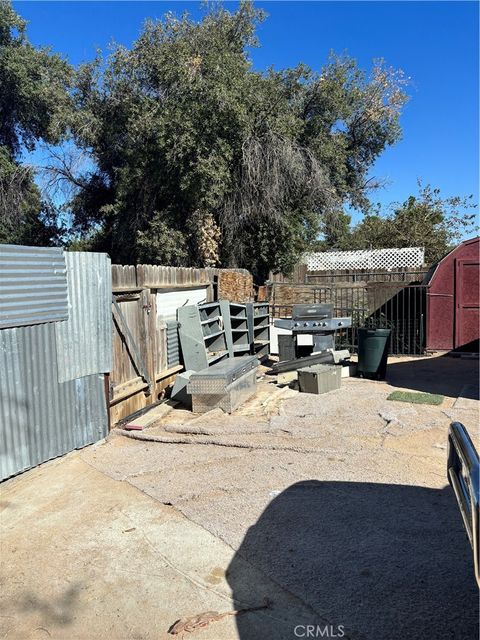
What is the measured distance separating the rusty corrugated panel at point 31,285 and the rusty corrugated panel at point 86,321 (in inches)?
5.9

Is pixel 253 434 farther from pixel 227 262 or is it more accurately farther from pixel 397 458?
pixel 227 262

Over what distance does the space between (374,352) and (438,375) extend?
1.64m

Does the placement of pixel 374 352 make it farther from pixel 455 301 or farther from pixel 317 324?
pixel 455 301

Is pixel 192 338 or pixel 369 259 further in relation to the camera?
pixel 369 259

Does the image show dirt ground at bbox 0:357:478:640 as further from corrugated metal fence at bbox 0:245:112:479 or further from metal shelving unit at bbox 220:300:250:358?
metal shelving unit at bbox 220:300:250:358

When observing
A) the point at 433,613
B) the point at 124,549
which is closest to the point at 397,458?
the point at 433,613

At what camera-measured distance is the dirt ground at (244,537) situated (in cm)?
279

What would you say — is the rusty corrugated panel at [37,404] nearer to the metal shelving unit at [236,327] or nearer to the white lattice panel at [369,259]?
the metal shelving unit at [236,327]

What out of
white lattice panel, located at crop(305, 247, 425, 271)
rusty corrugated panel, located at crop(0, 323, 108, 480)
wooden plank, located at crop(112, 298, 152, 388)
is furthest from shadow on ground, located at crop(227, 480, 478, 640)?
white lattice panel, located at crop(305, 247, 425, 271)

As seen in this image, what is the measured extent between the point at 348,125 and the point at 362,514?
17.4 metres

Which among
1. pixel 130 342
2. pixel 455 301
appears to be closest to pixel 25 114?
pixel 130 342

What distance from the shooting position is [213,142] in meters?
13.8

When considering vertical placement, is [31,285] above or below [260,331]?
above

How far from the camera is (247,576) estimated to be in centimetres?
320
